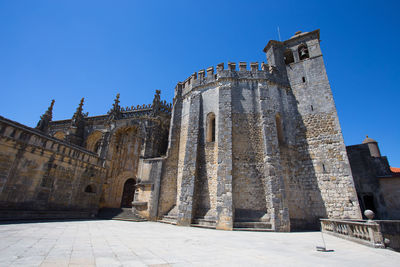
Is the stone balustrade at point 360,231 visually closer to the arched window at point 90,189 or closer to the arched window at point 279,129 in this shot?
the arched window at point 279,129

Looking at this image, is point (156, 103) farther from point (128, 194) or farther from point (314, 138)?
point (314, 138)

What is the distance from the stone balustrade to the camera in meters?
5.40

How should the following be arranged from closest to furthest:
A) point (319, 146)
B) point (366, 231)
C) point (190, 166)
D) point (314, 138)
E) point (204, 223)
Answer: point (366, 231) → point (204, 223) → point (190, 166) → point (319, 146) → point (314, 138)

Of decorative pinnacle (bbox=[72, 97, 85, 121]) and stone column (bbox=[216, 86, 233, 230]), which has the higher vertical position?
decorative pinnacle (bbox=[72, 97, 85, 121])

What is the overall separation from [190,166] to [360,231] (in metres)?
8.19

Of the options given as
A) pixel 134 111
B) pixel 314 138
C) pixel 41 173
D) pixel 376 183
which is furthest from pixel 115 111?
pixel 376 183

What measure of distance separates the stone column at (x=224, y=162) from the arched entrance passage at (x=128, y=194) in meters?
9.51

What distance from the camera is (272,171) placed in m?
10.6

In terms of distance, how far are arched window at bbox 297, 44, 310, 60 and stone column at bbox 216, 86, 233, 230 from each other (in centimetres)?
744

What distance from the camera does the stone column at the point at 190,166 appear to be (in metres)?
10.7

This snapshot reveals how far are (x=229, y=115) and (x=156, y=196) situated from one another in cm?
735

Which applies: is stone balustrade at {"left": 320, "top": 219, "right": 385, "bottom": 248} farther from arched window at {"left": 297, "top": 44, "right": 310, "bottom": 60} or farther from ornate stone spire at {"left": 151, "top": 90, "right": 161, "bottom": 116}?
ornate stone spire at {"left": 151, "top": 90, "right": 161, "bottom": 116}

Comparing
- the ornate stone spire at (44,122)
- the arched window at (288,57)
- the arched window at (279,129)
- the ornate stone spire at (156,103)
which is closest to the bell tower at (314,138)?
the arched window at (288,57)

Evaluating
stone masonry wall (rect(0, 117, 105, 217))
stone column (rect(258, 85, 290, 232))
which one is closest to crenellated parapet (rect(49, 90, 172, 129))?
stone masonry wall (rect(0, 117, 105, 217))
